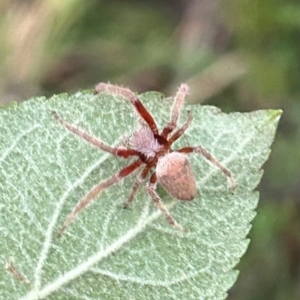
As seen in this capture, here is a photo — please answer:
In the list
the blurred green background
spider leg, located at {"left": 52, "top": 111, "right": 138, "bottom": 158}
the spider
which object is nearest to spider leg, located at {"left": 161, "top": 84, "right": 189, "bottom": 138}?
the spider

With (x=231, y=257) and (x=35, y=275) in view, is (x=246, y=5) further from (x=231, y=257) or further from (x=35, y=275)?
(x=35, y=275)

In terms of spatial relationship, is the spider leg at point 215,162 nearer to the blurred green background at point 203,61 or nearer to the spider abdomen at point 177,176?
the spider abdomen at point 177,176

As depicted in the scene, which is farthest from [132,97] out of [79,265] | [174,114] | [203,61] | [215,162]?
[203,61]

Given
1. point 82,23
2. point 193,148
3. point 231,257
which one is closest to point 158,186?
point 193,148

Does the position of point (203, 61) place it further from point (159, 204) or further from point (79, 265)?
point (79, 265)

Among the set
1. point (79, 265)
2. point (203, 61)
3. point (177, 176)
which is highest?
point (203, 61)

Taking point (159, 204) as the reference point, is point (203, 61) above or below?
above

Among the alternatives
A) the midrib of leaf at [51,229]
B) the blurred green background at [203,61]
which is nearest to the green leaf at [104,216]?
the midrib of leaf at [51,229]
